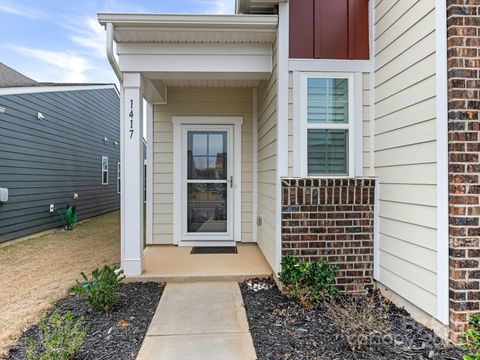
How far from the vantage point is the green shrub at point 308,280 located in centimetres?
302

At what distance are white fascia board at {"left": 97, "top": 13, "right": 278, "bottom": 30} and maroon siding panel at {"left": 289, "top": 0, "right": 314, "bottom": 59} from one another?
210 mm

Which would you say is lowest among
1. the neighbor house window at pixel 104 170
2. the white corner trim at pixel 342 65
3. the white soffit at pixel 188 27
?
the neighbor house window at pixel 104 170

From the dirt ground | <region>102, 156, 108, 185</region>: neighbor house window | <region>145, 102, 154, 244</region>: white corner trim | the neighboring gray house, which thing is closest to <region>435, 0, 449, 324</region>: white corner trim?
the dirt ground

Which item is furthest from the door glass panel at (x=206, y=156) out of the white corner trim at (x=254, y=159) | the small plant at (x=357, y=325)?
the small plant at (x=357, y=325)

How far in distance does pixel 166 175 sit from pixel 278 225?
2.56 metres

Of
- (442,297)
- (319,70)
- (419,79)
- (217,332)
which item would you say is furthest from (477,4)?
(217,332)

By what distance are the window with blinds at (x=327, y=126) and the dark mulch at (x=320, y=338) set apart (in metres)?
1.40

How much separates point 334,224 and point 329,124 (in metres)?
1.05

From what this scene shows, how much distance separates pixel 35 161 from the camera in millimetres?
7309

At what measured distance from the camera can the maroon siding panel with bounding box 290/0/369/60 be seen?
3.46m

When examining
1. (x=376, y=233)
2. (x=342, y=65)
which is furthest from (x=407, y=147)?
(x=342, y=65)

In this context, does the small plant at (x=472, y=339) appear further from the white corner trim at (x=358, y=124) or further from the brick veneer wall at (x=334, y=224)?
the white corner trim at (x=358, y=124)

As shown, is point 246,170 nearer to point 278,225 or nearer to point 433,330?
point 278,225

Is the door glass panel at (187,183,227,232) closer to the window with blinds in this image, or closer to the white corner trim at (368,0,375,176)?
the window with blinds
